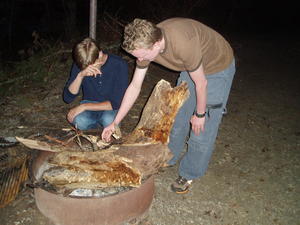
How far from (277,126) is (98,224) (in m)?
3.61

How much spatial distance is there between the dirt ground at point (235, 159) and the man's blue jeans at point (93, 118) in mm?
358

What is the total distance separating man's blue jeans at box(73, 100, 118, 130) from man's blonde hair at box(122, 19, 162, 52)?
1293 millimetres

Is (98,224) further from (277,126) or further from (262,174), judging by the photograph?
(277,126)

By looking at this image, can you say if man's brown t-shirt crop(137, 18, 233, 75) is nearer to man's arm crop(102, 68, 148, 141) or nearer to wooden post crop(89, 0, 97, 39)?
man's arm crop(102, 68, 148, 141)

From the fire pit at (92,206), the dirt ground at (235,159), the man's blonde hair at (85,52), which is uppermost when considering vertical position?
the man's blonde hair at (85,52)

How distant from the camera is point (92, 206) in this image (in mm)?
1979

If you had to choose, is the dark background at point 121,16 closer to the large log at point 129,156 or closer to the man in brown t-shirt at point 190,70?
the man in brown t-shirt at point 190,70

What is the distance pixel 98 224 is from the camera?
2109 millimetres

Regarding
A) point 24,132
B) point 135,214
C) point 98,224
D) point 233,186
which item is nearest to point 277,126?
point 233,186

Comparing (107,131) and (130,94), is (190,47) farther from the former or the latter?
(107,131)

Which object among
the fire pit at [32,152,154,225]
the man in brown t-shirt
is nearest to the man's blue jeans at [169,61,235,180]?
the man in brown t-shirt

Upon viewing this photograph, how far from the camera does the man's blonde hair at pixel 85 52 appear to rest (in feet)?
7.81

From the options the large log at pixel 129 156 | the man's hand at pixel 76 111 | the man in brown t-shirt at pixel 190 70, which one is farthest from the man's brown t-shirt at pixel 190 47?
the man's hand at pixel 76 111

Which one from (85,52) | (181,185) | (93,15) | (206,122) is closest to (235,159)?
(181,185)
